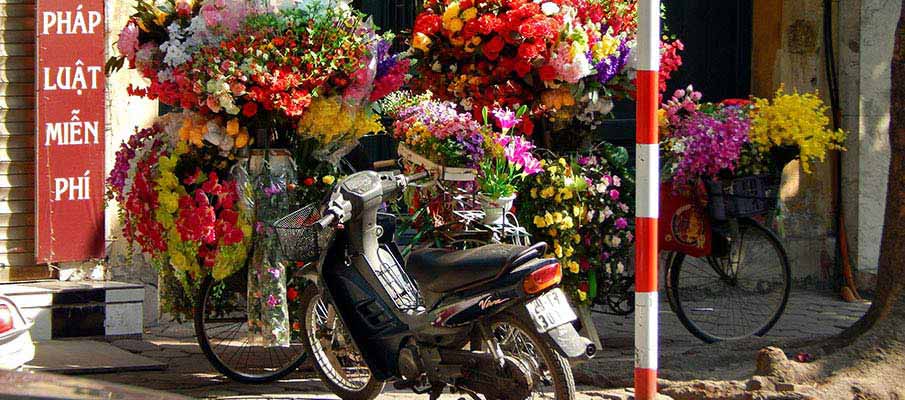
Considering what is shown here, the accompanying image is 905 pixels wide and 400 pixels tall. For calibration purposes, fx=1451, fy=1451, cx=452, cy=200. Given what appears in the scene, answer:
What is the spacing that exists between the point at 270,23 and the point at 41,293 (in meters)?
2.33

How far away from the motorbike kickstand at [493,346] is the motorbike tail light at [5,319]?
1.88 m

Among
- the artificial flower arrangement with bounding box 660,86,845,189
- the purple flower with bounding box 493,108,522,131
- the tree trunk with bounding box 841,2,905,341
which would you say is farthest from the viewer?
the artificial flower arrangement with bounding box 660,86,845,189

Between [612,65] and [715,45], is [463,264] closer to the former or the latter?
[612,65]

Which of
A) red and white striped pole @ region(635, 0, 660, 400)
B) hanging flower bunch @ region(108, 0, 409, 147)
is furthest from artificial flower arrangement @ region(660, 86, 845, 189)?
red and white striped pole @ region(635, 0, 660, 400)

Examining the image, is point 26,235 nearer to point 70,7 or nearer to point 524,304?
point 70,7

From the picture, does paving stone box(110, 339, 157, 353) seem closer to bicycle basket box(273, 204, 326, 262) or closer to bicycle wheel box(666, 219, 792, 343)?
bicycle basket box(273, 204, 326, 262)

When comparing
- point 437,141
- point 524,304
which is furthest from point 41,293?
point 524,304

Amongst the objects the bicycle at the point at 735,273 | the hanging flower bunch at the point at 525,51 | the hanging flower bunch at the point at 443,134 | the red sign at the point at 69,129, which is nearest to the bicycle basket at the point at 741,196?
the bicycle at the point at 735,273

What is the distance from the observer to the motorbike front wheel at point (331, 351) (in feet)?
21.9

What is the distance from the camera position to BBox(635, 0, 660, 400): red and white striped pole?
18.9 feet

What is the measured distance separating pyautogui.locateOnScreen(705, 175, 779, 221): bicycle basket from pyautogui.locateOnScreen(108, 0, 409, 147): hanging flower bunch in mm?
2116

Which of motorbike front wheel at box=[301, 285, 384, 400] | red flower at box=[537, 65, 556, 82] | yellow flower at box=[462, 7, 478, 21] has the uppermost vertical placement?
yellow flower at box=[462, 7, 478, 21]

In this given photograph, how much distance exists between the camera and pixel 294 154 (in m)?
7.28

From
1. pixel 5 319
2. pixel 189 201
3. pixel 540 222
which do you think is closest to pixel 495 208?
pixel 540 222
